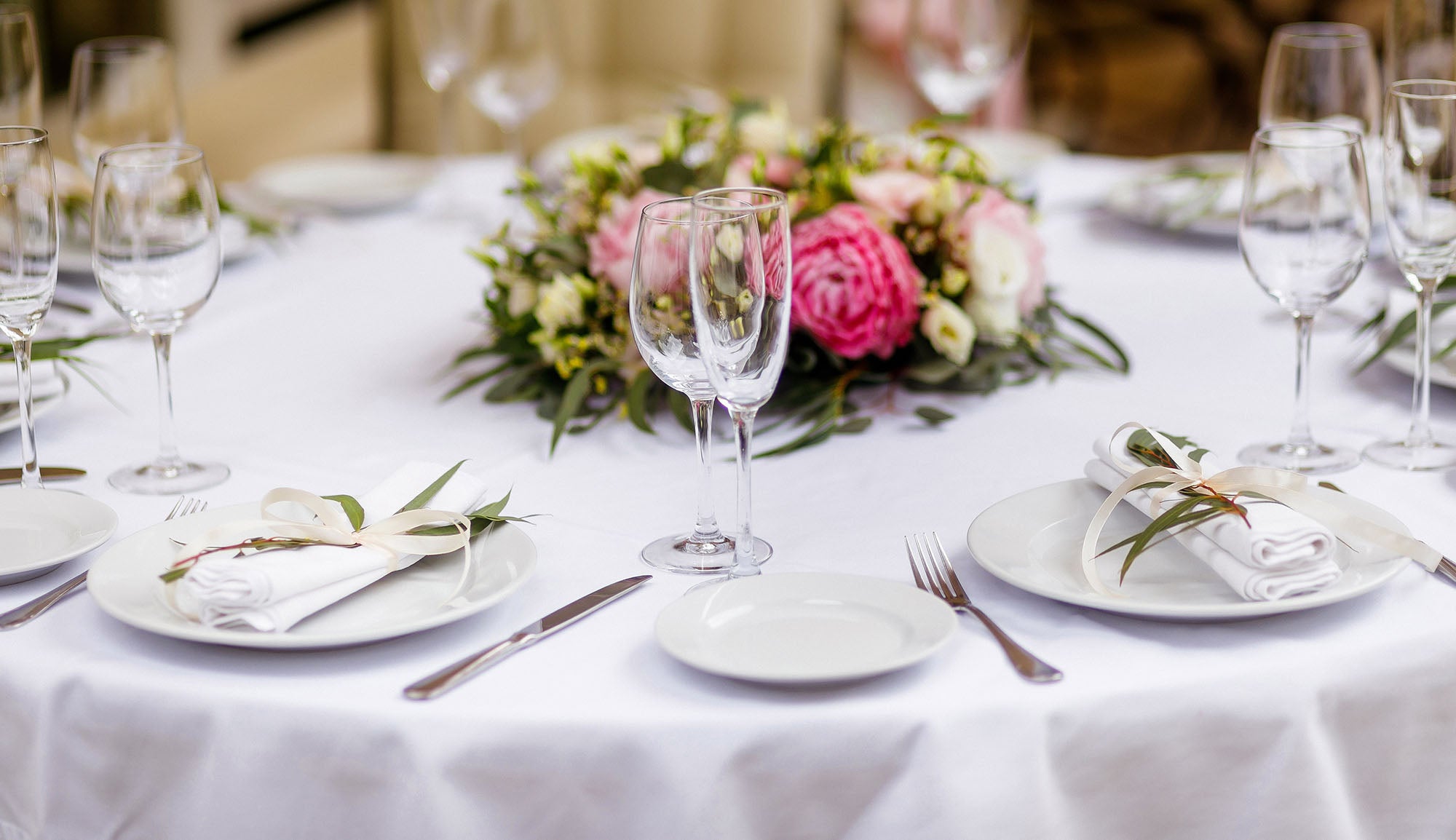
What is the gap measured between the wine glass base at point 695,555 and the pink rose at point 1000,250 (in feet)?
1.31

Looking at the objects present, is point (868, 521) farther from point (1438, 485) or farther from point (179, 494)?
point (179, 494)

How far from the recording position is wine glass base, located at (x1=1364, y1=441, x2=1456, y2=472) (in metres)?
1.11

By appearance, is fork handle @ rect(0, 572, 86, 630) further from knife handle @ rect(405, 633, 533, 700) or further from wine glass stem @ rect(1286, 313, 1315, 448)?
wine glass stem @ rect(1286, 313, 1315, 448)

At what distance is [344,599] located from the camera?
889 mm

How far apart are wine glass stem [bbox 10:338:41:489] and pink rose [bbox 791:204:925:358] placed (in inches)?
24.5

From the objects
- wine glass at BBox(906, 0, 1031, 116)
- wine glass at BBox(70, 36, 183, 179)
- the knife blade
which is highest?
wine glass at BBox(906, 0, 1031, 116)

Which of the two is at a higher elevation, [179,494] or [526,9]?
[526,9]

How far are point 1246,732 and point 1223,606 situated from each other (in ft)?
0.24

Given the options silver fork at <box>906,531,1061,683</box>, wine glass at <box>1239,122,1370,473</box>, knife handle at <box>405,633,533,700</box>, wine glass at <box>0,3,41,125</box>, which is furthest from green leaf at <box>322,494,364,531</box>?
wine glass at <box>0,3,41,125</box>

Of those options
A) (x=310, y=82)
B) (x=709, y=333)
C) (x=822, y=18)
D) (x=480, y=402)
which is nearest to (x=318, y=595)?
(x=709, y=333)

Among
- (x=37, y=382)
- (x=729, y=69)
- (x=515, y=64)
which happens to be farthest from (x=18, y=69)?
(x=729, y=69)

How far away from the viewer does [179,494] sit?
111 centimetres

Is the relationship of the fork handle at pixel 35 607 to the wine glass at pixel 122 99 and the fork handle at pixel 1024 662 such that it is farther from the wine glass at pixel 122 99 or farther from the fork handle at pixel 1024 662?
the wine glass at pixel 122 99

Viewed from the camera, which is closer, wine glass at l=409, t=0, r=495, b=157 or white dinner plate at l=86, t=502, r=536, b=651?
white dinner plate at l=86, t=502, r=536, b=651
